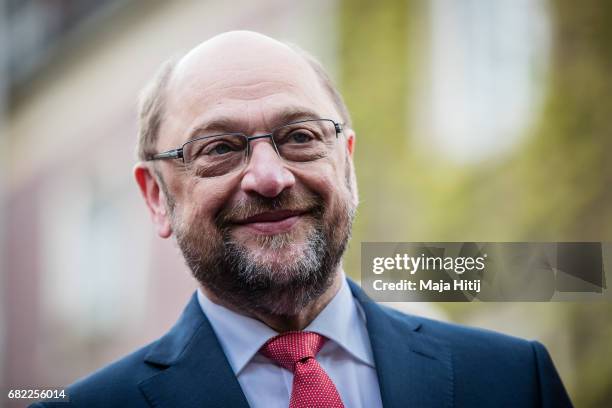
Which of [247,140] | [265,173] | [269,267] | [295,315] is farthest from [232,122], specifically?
[295,315]

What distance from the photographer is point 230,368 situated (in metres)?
1.67

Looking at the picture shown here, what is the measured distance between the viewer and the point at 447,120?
2.56 meters

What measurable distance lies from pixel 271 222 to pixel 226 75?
1.48 feet

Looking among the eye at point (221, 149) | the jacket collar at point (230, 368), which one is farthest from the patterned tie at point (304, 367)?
the eye at point (221, 149)

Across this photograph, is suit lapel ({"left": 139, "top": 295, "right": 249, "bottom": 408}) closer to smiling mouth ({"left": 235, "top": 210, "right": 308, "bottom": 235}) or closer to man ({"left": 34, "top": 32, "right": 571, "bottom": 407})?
man ({"left": 34, "top": 32, "right": 571, "bottom": 407})

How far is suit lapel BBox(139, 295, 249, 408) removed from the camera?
1.62m

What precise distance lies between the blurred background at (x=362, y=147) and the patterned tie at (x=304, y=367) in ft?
2.20

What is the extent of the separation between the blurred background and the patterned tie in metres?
0.67

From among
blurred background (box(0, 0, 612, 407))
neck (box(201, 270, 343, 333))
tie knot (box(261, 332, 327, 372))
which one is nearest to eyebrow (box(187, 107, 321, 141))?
neck (box(201, 270, 343, 333))

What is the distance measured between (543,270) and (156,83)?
1.58 meters

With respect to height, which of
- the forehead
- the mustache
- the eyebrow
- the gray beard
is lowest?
the gray beard

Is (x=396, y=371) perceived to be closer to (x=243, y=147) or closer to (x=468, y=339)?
(x=468, y=339)

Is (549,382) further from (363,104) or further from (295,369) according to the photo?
(363,104)

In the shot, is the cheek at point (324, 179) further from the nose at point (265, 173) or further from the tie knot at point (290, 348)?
the tie knot at point (290, 348)
